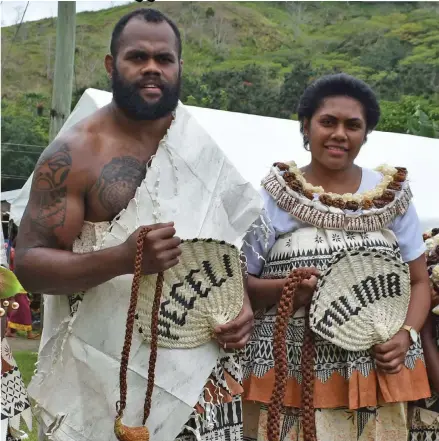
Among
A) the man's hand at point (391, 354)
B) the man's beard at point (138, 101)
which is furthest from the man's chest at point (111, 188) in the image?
the man's hand at point (391, 354)

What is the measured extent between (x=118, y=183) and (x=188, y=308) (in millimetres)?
520

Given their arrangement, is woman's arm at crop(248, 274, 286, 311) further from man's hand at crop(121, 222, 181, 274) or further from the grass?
the grass

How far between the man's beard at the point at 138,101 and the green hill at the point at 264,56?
41.5 feet

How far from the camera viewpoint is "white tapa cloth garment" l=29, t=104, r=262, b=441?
9.07ft

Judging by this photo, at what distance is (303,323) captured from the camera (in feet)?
9.86

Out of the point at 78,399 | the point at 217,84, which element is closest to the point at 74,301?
the point at 78,399

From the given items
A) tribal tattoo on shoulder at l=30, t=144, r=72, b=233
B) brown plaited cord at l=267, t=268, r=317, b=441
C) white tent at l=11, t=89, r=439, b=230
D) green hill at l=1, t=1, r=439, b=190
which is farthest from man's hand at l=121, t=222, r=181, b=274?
green hill at l=1, t=1, r=439, b=190

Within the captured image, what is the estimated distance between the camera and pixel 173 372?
110 inches

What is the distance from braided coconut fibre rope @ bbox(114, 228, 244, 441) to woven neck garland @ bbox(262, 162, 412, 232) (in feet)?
1.27

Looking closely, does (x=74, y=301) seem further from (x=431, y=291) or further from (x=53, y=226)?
(x=431, y=291)

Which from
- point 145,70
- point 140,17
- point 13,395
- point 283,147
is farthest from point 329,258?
point 283,147

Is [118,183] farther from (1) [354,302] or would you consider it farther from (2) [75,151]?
(1) [354,302]

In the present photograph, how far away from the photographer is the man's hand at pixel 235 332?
280cm

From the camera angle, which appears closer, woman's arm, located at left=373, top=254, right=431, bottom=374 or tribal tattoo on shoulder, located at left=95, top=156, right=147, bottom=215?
tribal tattoo on shoulder, located at left=95, top=156, right=147, bottom=215
